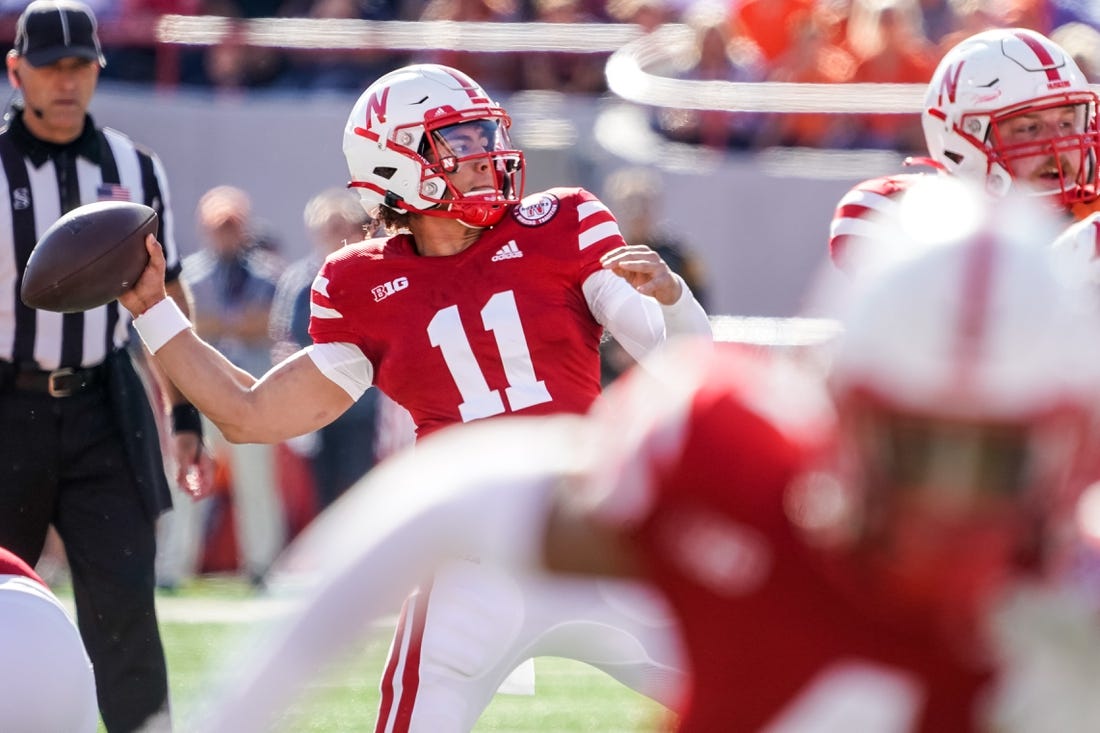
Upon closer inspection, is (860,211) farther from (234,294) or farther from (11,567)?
(234,294)

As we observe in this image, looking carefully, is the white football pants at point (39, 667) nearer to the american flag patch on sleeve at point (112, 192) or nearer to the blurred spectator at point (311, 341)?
the american flag patch on sleeve at point (112, 192)

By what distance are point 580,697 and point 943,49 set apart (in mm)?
4289

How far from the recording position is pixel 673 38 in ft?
29.9

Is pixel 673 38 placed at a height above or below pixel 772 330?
above

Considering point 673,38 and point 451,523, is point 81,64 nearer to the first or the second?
point 451,523

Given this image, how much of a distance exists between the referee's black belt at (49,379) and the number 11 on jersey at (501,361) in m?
1.15

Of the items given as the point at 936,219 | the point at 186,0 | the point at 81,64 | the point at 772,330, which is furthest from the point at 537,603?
the point at 186,0

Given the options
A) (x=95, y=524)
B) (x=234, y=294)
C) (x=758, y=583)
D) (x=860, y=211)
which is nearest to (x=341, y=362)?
(x=95, y=524)

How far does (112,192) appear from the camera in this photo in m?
4.41

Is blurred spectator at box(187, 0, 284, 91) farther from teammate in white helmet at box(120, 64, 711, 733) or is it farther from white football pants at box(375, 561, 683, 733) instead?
white football pants at box(375, 561, 683, 733)

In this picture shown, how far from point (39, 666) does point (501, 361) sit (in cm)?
98

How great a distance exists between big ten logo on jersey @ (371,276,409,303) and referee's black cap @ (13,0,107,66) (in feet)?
4.30

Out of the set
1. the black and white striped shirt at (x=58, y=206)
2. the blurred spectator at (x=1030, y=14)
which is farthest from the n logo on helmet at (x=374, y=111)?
the blurred spectator at (x=1030, y=14)

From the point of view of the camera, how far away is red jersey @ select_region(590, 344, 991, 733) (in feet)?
5.53
